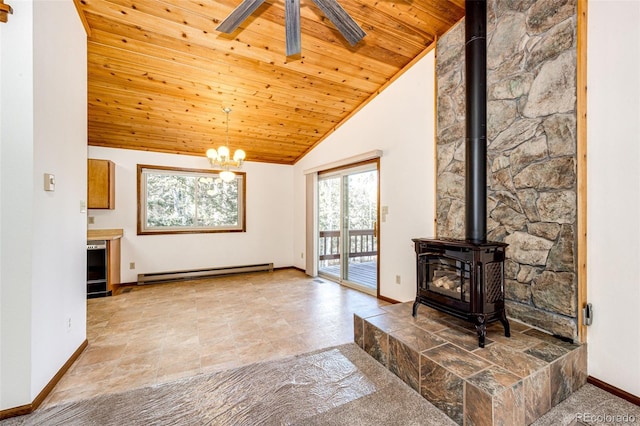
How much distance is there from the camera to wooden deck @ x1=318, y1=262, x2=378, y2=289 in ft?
15.5

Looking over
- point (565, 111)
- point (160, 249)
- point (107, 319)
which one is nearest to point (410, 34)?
point (565, 111)

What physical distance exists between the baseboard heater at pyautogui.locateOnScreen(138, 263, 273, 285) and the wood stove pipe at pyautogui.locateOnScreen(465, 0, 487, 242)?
4.57 meters

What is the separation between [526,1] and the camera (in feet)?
8.24

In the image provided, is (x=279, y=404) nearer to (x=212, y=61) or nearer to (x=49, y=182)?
(x=49, y=182)

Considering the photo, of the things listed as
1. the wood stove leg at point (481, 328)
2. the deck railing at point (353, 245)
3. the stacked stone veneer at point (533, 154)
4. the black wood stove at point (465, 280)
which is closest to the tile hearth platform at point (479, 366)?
the wood stove leg at point (481, 328)

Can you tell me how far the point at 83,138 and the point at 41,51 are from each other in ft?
3.16

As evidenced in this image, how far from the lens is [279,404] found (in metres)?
1.87

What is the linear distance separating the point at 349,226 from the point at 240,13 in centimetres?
356

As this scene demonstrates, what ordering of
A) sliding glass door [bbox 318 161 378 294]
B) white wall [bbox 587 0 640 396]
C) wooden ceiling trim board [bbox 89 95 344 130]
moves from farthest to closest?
sliding glass door [bbox 318 161 378 294], wooden ceiling trim board [bbox 89 95 344 130], white wall [bbox 587 0 640 396]

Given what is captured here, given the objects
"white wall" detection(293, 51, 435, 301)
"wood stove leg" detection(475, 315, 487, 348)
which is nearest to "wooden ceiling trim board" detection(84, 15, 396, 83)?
"white wall" detection(293, 51, 435, 301)

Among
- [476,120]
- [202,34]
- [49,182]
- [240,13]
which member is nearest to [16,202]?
[49,182]

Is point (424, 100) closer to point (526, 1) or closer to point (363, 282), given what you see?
point (526, 1)

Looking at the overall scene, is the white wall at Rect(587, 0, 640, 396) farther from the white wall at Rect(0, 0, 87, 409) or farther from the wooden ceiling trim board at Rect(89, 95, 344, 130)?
the white wall at Rect(0, 0, 87, 409)

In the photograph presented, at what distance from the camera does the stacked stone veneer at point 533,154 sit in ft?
7.23
